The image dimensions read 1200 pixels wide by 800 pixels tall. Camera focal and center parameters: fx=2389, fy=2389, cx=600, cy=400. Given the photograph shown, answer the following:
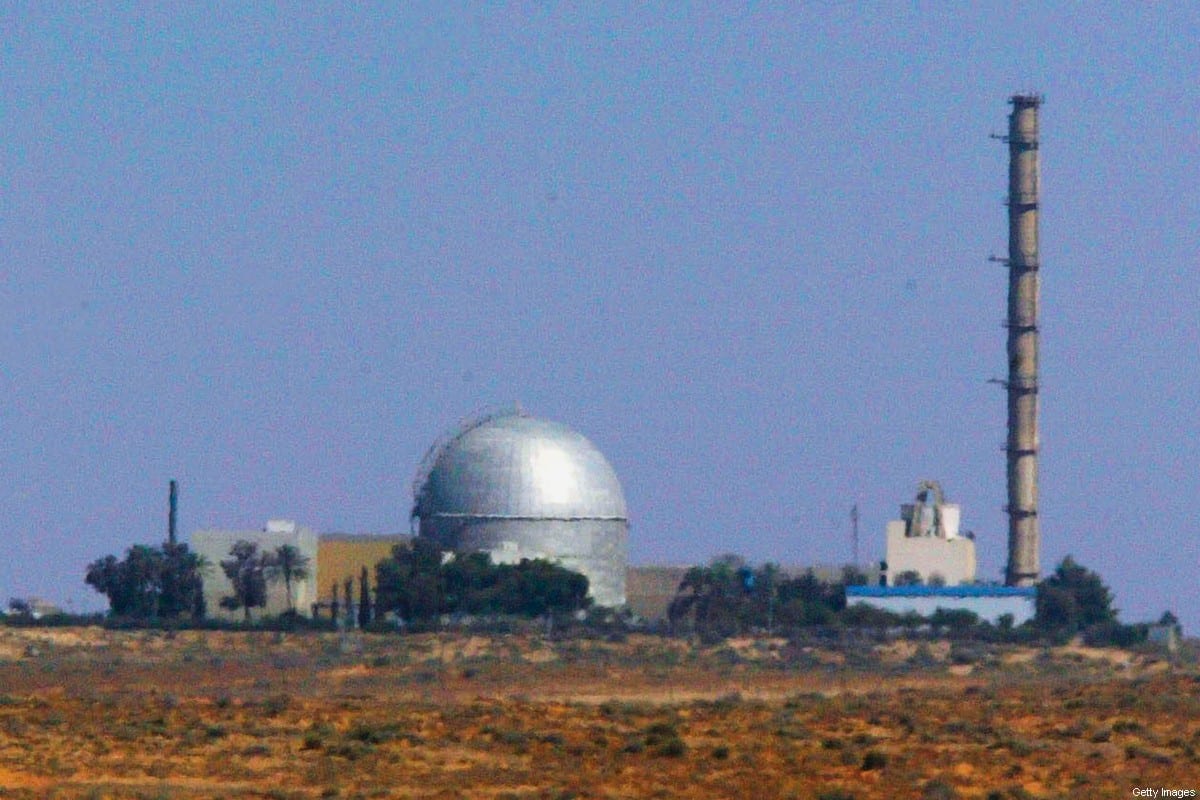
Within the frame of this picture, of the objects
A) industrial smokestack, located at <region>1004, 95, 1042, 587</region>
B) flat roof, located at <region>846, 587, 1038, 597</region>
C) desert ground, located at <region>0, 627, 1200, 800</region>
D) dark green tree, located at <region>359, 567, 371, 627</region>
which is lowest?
desert ground, located at <region>0, 627, 1200, 800</region>

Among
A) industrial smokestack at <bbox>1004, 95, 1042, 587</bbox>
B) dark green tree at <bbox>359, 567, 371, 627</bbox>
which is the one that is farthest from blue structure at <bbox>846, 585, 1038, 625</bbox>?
dark green tree at <bbox>359, 567, 371, 627</bbox>

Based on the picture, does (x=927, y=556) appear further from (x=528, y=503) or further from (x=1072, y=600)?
(x=528, y=503)

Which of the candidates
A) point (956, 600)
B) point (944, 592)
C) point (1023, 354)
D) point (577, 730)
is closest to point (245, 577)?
point (944, 592)

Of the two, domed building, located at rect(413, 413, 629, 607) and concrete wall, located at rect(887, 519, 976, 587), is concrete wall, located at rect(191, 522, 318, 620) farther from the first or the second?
concrete wall, located at rect(887, 519, 976, 587)

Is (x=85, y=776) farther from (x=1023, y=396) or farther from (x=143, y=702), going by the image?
(x=1023, y=396)

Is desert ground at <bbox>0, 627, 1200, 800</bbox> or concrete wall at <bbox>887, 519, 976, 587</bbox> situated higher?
concrete wall at <bbox>887, 519, 976, 587</bbox>

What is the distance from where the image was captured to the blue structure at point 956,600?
87250 mm

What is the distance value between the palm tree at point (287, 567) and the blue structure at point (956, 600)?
66.7 feet

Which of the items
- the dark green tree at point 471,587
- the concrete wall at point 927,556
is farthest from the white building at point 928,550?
the dark green tree at point 471,587

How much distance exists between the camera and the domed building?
299 feet

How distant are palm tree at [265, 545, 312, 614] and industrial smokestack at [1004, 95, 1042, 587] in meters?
27.0

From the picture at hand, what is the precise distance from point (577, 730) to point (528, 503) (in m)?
54.8

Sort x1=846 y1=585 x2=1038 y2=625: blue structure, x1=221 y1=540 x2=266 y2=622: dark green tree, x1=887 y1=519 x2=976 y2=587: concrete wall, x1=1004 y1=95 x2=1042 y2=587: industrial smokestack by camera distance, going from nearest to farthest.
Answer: x1=221 y1=540 x2=266 y2=622: dark green tree
x1=846 y1=585 x2=1038 y2=625: blue structure
x1=1004 y1=95 x2=1042 y2=587: industrial smokestack
x1=887 y1=519 x2=976 y2=587: concrete wall

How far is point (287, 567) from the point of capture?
86812mm
